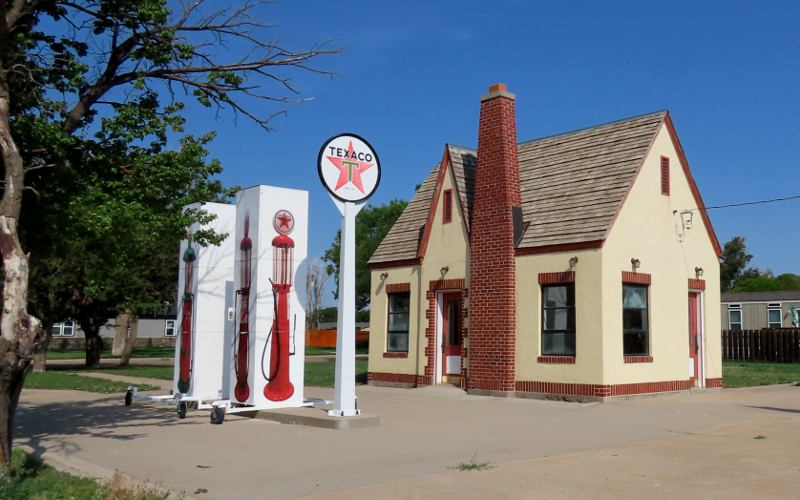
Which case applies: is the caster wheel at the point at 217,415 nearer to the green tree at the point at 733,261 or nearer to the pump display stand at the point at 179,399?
the pump display stand at the point at 179,399

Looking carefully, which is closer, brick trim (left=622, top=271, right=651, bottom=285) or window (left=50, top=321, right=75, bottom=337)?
brick trim (left=622, top=271, right=651, bottom=285)

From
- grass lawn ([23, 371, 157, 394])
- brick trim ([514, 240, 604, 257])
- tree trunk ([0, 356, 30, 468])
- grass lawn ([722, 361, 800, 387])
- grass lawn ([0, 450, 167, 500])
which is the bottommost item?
grass lawn ([23, 371, 157, 394])

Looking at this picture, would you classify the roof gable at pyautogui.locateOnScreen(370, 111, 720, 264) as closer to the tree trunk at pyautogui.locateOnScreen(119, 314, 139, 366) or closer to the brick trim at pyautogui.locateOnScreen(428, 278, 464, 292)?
the brick trim at pyautogui.locateOnScreen(428, 278, 464, 292)

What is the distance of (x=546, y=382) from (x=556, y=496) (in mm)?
9786

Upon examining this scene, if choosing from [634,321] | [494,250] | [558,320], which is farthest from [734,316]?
[558,320]

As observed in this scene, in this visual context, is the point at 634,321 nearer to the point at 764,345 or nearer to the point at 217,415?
the point at 217,415

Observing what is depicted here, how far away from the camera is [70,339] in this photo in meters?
64.7

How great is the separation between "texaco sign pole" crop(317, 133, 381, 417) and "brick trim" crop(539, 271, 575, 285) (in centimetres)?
517

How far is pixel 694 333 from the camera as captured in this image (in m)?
19.1

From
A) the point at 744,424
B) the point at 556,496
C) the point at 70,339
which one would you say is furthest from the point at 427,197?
the point at 70,339

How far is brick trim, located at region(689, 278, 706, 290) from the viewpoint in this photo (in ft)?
61.4

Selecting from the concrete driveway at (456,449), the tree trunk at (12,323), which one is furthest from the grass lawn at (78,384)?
the tree trunk at (12,323)

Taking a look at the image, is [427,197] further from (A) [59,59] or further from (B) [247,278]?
(A) [59,59]

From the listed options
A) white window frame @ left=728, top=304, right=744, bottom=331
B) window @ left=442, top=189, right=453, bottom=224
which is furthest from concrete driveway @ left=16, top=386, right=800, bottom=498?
white window frame @ left=728, top=304, right=744, bottom=331
